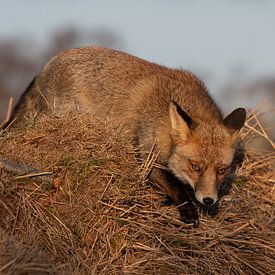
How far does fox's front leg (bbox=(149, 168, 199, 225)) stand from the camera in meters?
7.23

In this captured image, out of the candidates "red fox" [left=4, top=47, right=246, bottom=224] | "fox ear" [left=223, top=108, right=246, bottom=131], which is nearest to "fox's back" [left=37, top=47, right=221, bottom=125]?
"red fox" [left=4, top=47, right=246, bottom=224]

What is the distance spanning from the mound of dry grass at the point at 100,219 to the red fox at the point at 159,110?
38cm

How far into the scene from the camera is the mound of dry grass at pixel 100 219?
6285mm

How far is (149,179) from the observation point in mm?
7758

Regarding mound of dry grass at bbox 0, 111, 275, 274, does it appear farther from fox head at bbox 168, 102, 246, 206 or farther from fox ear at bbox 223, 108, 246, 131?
fox ear at bbox 223, 108, 246, 131

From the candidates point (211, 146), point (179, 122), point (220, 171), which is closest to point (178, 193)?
point (220, 171)

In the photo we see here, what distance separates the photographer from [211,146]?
25.0 feet

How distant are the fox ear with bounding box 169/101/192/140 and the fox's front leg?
18.9 inches

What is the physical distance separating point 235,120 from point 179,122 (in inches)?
26.1

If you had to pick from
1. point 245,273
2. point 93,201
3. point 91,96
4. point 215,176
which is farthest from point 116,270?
point 91,96

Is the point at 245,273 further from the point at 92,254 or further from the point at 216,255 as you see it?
the point at 92,254

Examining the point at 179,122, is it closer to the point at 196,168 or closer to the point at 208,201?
the point at 196,168

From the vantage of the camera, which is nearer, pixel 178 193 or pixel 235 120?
pixel 178 193

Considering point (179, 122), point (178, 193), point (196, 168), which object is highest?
point (179, 122)
